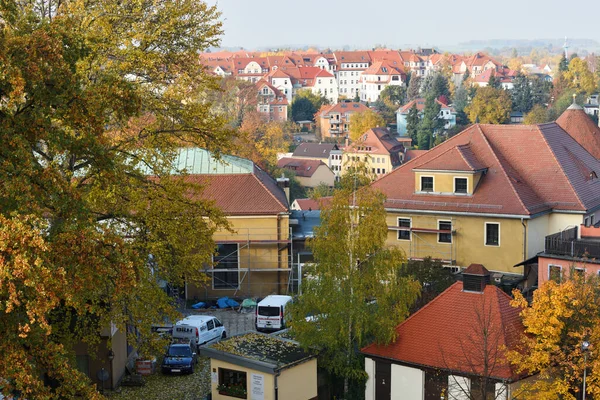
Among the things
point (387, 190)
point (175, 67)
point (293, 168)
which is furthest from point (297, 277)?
point (293, 168)

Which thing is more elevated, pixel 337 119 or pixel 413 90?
pixel 413 90

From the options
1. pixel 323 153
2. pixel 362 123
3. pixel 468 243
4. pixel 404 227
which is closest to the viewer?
pixel 468 243

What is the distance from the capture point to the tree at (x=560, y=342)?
62.5 ft

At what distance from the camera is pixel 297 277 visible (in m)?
36.1

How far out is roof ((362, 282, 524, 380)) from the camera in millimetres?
20234

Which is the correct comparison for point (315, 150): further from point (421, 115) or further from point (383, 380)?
point (383, 380)

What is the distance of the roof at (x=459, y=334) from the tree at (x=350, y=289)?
0.45 meters

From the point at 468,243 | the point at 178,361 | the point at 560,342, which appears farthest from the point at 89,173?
the point at 468,243

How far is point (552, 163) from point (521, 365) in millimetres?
15843

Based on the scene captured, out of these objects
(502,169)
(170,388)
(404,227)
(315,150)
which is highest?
(502,169)

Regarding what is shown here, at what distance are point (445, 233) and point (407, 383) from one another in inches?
494

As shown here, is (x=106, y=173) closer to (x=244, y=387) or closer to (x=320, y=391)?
(x=244, y=387)

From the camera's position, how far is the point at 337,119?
14025 cm

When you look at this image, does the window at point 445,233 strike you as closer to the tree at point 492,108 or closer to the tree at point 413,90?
the tree at point 492,108
